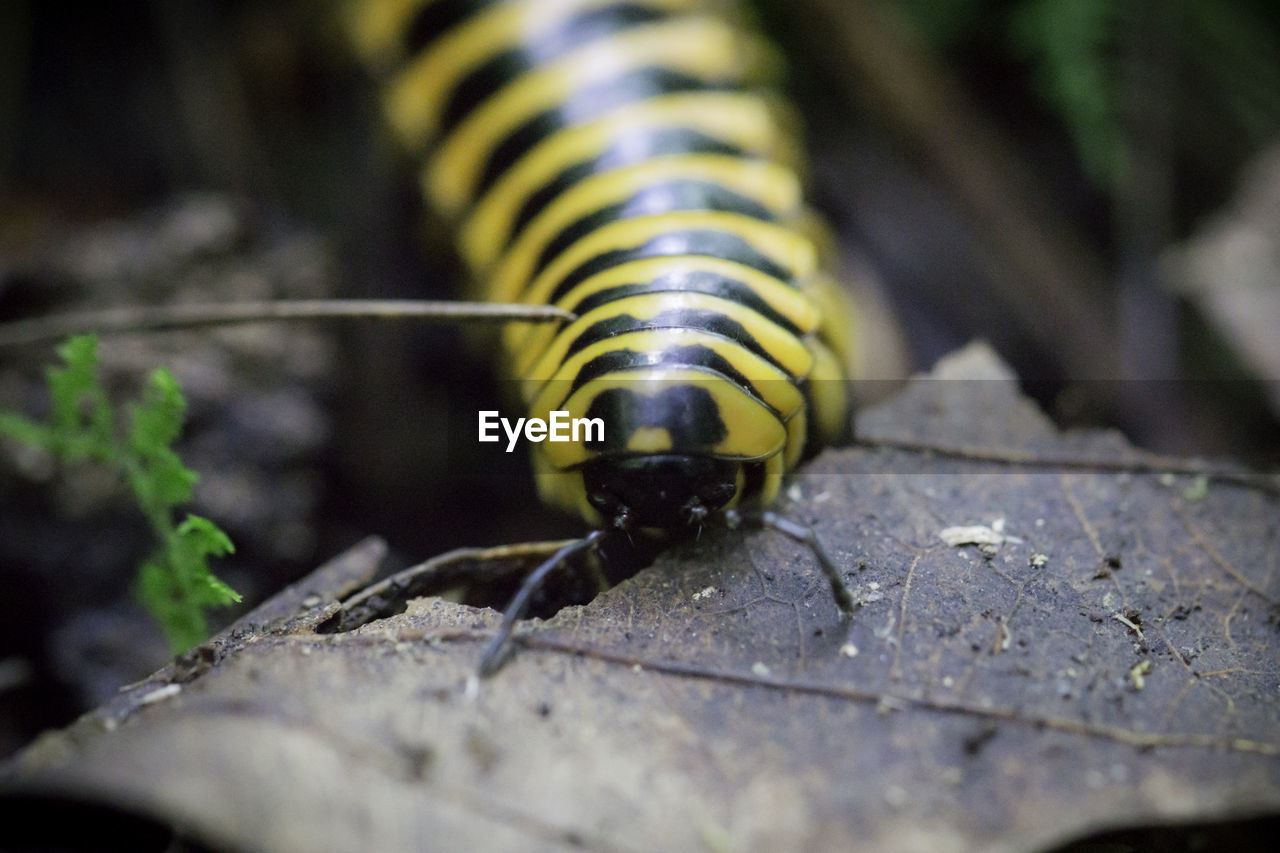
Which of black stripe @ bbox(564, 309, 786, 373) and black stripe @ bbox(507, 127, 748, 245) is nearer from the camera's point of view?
black stripe @ bbox(564, 309, 786, 373)

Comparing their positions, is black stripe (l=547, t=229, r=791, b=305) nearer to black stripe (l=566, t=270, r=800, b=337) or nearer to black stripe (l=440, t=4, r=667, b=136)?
black stripe (l=566, t=270, r=800, b=337)

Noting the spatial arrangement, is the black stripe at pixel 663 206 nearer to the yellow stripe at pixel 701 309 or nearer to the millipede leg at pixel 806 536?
the yellow stripe at pixel 701 309

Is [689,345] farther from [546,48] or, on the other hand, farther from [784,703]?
[546,48]

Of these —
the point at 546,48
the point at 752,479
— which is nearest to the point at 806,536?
the point at 752,479

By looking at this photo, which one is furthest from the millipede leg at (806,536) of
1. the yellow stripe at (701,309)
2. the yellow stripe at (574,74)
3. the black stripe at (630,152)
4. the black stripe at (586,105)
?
the yellow stripe at (574,74)

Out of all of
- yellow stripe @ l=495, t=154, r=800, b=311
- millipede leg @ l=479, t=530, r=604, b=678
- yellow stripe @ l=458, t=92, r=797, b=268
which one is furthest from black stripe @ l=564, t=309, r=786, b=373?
yellow stripe @ l=458, t=92, r=797, b=268

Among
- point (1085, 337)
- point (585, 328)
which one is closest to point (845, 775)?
point (585, 328)

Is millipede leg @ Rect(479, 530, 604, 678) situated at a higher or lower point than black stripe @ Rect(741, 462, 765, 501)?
lower
